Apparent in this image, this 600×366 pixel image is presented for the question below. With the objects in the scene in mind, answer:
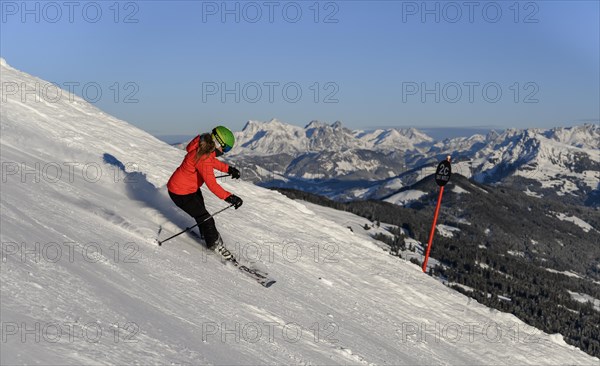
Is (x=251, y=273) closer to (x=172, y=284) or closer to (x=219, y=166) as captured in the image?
(x=219, y=166)

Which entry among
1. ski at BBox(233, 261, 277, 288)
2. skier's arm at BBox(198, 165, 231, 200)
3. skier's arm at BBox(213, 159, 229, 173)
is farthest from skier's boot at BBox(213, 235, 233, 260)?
skier's arm at BBox(213, 159, 229, 173)

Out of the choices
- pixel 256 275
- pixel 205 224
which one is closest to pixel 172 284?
pixel 205 224

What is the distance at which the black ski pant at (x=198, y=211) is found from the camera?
12039 millimetres

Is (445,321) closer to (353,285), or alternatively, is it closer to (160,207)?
(353,285)

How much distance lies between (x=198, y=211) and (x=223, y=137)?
194 centimetres

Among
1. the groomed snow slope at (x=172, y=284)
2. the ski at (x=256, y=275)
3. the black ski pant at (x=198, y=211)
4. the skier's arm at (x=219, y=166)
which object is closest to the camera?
the groomed snow slope at (x=172, y=284)

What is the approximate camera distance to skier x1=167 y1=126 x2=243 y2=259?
11508 mm

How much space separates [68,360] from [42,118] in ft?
55.5

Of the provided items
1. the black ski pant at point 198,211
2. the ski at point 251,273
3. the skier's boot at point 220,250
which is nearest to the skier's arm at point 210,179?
the black ski pant at point 198,211

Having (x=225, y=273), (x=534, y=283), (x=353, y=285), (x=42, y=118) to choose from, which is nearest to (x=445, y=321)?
(x=353, y=285)

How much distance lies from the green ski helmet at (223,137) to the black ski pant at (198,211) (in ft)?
4.78

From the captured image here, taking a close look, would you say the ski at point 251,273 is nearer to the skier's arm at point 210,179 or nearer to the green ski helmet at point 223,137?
the skier's arm at point 210,179

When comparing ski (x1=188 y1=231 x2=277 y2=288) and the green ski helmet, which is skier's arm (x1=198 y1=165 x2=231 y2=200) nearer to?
the green ski helmet

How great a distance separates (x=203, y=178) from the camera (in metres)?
11.8
